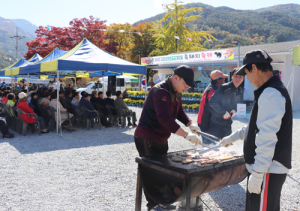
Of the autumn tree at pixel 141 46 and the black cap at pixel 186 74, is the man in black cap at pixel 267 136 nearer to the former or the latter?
the black cap at pixel 186 74

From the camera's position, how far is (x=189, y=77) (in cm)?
268

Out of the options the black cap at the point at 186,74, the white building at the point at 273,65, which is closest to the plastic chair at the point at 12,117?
the black cap at the point at 186,74

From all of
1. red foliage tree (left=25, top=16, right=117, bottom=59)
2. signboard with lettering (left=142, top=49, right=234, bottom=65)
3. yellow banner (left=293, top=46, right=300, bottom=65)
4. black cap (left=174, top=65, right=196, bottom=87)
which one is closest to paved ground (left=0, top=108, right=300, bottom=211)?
black cap (left=174, top=65, right=196, bottom=87)

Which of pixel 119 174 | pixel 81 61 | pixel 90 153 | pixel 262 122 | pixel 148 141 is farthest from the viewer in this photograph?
pixel 81 61

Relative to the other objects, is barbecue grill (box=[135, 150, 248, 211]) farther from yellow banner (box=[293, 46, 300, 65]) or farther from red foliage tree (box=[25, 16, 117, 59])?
red foliage tree (box=[25, 16, 117, 59])

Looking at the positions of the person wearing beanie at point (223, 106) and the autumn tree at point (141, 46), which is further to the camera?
the autumn tree at point (141, 46)

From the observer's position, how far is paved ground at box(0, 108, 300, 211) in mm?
3361

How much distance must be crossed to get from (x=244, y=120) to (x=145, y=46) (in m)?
23.7

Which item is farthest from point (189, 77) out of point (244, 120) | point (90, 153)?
point (244, 120)

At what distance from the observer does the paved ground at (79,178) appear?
3361 mm

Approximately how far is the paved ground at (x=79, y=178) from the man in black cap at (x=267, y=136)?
4.73 ft

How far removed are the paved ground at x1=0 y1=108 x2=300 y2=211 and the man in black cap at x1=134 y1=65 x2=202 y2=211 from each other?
0.95m

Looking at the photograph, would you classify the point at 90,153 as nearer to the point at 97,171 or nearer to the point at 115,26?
the point at 97,171

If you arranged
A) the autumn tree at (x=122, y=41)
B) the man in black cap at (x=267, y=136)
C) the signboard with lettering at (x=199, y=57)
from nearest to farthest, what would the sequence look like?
the man in black cap at (x=267, y=136)
the signboard with lettering at (x=199, y=57)
the autumn tree at (x=122, y=41)
